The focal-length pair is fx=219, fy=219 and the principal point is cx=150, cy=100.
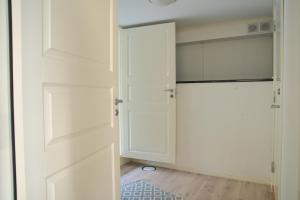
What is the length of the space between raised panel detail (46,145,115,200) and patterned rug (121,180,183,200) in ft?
3.22

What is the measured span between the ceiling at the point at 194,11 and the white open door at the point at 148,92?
17cm

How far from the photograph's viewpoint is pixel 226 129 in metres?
2.71

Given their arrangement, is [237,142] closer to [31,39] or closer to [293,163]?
[293,163]

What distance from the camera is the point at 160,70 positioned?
2822 millimetres

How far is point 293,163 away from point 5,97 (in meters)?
1.43

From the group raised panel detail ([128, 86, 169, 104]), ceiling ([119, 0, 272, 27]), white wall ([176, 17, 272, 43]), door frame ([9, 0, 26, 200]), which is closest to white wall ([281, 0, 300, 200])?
ceiling ([119, 0, 272, 27])

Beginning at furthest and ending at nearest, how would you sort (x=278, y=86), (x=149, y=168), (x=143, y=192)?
(x=149, y=168) < (x=143, y=192) < (x=278, y=86)

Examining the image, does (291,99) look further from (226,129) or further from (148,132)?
(148,132)

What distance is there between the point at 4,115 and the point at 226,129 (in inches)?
97.8

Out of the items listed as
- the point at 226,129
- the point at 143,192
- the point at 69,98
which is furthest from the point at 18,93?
the point at 226,129

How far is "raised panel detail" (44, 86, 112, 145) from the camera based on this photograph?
2.65 ft

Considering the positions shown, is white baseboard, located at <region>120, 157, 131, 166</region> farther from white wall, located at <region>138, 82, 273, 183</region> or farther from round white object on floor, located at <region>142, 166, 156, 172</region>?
white wall, located at <region>138, 82, 273, 183</region>

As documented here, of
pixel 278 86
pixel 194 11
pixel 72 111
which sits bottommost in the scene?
pixel 72 111

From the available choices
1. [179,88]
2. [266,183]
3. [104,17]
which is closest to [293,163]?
[104,17]
